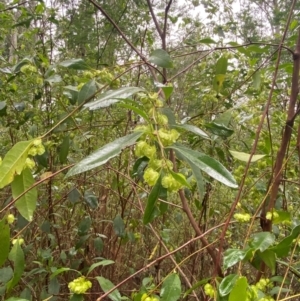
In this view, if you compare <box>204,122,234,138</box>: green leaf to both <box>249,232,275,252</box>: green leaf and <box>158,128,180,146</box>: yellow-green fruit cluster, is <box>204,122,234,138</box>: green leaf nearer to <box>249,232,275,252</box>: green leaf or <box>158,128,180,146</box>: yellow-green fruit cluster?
<box>249,232,275,252</box>: green leaf

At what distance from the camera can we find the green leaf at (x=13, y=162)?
2.05ft

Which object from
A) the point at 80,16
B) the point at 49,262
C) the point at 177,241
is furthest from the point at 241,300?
the point at 80,16

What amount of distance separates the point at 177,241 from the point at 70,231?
0.66 metres

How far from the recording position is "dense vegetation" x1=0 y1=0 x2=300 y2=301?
0.70 m

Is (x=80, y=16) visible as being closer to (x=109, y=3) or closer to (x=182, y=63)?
(x=109, y=3)

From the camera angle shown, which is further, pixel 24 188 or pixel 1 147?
pixel 1 147

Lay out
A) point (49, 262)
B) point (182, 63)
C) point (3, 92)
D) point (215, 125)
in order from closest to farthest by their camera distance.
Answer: point (215, 125) < point (49, 262) < point (3, 92) < point (182, 63)

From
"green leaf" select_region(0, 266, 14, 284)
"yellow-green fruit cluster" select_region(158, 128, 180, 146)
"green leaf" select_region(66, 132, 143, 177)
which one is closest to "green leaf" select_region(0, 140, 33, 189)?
"green leaf" select_region(66, 132, 143, 177)

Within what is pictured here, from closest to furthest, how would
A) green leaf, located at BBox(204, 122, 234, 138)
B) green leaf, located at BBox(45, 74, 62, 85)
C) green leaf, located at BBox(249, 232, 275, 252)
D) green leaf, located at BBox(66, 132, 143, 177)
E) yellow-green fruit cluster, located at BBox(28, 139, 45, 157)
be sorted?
green leaf, located at BBox(66, 132, 143, 177)
yellow-green fruit cluster, located at BBox(28, 139, 45, 157)
green leaf, located at BBox(249, 232, 275, 252)
green leaf, located at BBox(204, 122, 234, 138)
green leaf, located at BBox(45, 74, 62, 85)

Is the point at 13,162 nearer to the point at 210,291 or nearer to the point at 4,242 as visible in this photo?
the point at 4,242

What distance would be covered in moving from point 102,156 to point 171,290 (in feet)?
0.99

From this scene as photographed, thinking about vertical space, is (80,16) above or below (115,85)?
above

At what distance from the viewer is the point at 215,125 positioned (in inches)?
41.9

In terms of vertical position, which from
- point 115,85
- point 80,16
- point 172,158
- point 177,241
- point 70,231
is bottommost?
point 177,241
